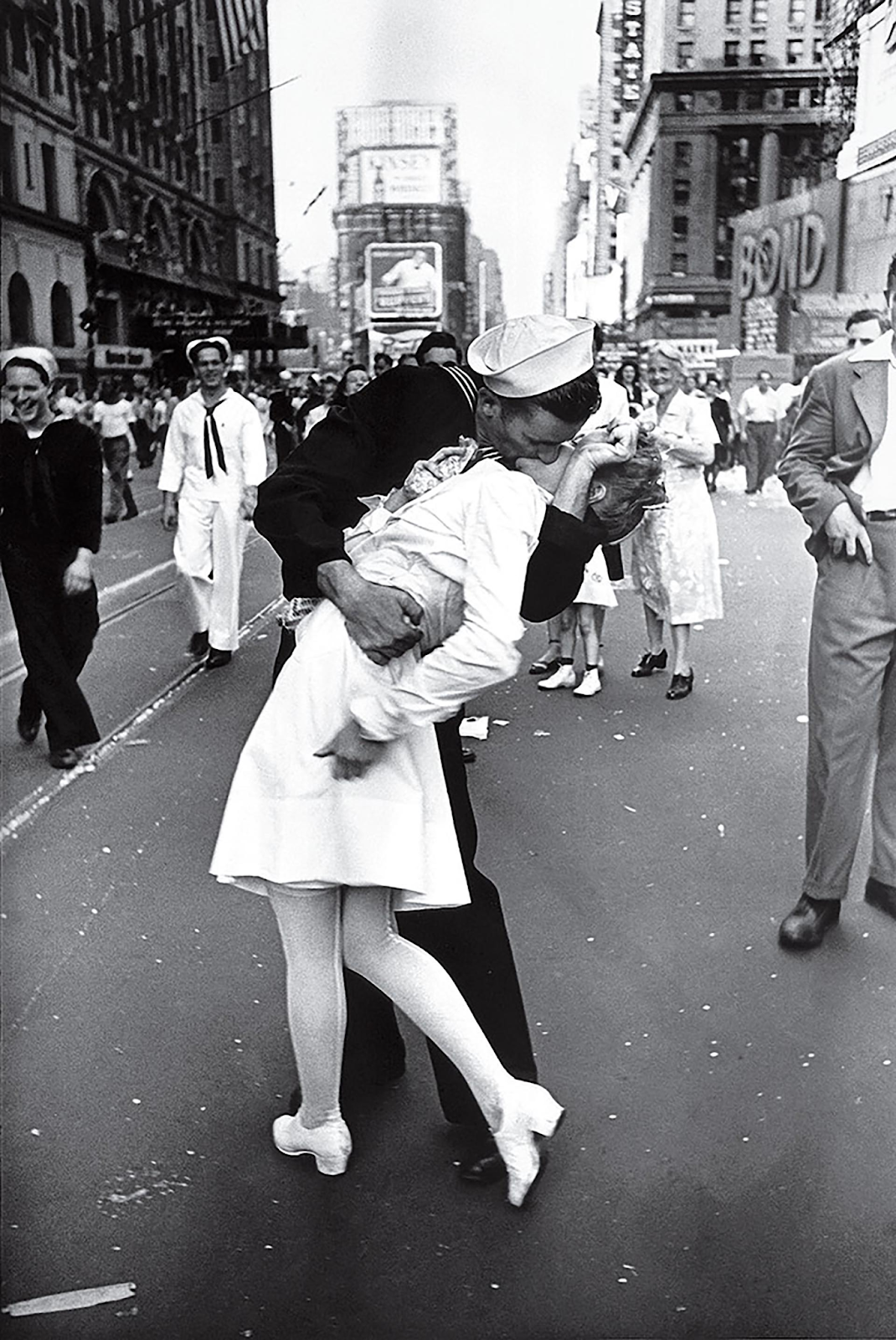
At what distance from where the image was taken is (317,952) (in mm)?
2328

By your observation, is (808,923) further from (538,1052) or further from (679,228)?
(679,228)

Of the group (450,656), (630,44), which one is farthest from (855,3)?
(450,656)

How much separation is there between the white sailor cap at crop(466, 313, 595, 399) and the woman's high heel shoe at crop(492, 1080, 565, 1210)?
3.79ft

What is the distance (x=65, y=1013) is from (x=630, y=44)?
2081 millimetres

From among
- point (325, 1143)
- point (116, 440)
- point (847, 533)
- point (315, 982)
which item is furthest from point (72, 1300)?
point (847, 533)

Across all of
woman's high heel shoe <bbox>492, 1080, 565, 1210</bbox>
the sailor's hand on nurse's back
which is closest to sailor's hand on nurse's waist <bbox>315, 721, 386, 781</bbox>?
the sailor's hand on nurse's back

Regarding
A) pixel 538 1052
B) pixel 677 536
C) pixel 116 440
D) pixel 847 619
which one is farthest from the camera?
pixel 677 536

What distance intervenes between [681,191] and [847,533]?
34.8 inches

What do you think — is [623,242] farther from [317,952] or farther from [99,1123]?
[99,1123]

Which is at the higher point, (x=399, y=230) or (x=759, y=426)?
(x=399, y=230)

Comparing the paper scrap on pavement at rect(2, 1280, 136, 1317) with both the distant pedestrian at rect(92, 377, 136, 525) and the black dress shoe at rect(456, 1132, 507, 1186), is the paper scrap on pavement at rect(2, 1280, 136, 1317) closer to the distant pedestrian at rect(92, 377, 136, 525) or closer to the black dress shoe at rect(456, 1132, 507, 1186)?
the black dress shoe at rect(456, 1132, 507, 1186)

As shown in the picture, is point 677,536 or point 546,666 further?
point 546,666

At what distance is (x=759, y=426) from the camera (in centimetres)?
310

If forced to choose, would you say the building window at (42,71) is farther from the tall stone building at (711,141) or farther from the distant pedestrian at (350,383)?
the tall stone building at (711,141)
